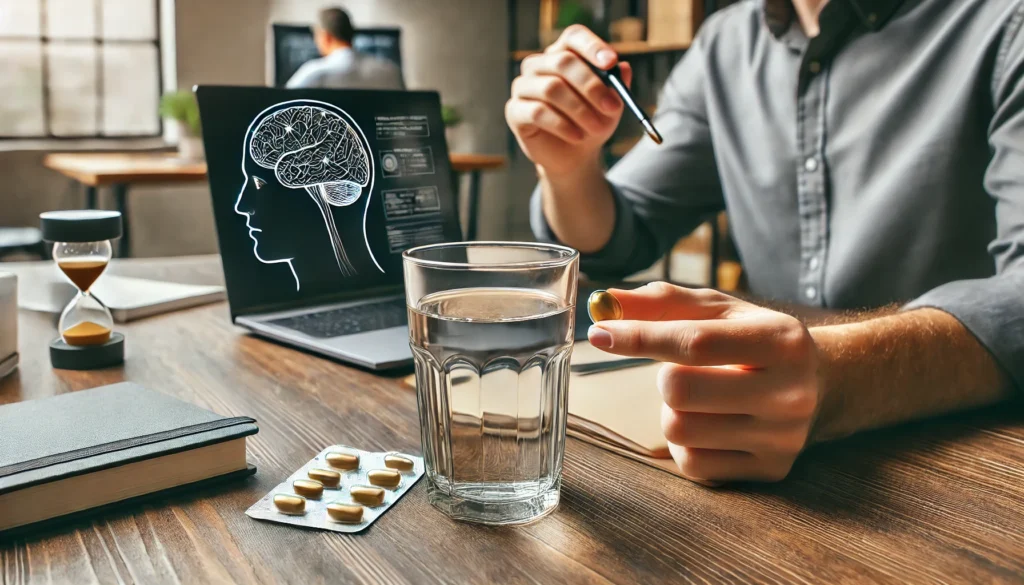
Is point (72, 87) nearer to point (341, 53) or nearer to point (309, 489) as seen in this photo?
point (341, 53)

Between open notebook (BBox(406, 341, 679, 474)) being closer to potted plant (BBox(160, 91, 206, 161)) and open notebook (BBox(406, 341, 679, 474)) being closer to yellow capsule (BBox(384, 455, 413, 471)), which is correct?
yellow capsule (BBox(384, 455, 413, 471))

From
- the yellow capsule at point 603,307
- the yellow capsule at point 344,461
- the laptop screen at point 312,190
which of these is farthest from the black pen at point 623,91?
the yellow capsule at point 344,461

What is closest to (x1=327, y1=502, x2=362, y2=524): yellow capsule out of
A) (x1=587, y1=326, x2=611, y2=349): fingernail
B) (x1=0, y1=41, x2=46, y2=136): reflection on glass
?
(x1=587, y1=326, x2=611, y2=349): fingernail

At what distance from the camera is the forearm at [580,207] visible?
1171 mm

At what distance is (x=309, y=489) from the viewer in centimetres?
47

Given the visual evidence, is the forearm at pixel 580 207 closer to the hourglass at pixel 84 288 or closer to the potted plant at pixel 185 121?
the hourglass at pixel 84 288

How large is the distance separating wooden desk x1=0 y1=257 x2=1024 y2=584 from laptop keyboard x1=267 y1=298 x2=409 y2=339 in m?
0.21

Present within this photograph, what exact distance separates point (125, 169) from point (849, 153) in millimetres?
2598

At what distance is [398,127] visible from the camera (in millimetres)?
968

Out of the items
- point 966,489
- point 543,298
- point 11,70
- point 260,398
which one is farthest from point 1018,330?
point 11,70

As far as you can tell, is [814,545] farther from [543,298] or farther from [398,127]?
[398,127]

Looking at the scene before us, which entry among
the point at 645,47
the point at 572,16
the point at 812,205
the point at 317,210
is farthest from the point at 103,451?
the point at 572,16

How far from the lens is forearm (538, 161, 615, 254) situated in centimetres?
117

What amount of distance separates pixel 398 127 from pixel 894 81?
2.17 feet
